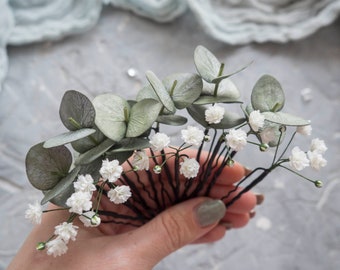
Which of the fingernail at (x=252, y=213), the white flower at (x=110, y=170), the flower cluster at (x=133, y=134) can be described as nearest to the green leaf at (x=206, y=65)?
the flower cluster at (x=133, y=134)

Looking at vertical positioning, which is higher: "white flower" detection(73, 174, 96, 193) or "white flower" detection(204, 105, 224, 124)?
"white flower" detection(204, 105, 224, 124)

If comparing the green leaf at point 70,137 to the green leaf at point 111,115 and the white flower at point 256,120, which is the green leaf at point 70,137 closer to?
the green leaf at point 111,115

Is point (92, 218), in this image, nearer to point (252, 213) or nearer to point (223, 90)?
point (223, 90)

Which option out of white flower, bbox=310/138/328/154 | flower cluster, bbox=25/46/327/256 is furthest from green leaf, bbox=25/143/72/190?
white flower, bbox=310/138/328/154

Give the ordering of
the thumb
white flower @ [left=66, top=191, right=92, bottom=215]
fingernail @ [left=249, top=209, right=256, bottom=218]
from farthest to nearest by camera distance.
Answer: fingernail @ [left=249, top=209, right=256, bottom=218], the thumb, white flower @ [left=66, top=191, right=92, bottom=215]

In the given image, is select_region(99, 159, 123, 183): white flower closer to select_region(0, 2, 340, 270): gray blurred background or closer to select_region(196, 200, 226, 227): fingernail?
select_region(196, 200, 226, 227): fingernail

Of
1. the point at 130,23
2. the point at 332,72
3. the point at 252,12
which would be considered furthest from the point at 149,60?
the point at 332,72

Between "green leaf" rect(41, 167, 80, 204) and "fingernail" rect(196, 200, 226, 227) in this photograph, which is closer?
"green leaf" rect(41, 167, 80, 204)
